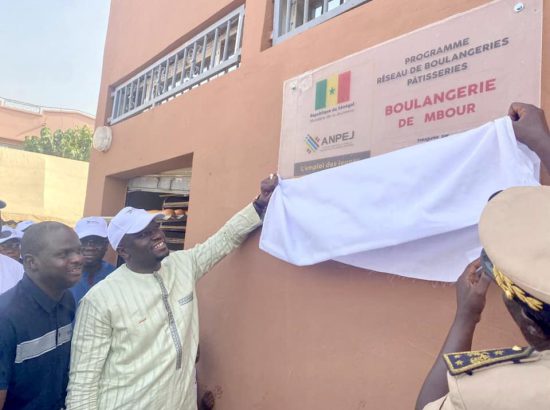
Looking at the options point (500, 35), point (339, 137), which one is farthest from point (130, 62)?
point (500, 35)

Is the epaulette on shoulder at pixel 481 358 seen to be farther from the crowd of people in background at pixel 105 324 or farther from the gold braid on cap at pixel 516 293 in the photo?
the crowd of people in background at pixel 105 324

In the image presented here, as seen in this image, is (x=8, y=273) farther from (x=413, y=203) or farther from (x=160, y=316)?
(x=413, y=203)

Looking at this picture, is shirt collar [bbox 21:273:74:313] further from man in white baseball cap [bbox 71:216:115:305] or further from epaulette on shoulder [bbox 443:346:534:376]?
epaulette on shoulder [bbox 443:346:534:376]

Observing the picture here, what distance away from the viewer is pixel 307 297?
2.00m

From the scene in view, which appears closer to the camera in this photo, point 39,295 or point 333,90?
point 39,295

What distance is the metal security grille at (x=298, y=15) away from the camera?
90.7 inches

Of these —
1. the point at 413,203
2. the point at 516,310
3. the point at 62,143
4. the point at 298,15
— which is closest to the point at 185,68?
the point at 298,15

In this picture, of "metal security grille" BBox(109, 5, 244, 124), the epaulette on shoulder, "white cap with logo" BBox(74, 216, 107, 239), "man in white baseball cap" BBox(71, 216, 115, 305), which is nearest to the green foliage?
"metal security grille" BBox(109, 5, 244, 124)

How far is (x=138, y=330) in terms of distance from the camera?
6.32 feet

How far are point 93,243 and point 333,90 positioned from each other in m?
2.18

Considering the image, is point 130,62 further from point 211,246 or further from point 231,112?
point 211,246

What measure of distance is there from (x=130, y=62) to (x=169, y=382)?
382cm

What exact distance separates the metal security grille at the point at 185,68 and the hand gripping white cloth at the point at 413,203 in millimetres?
1663

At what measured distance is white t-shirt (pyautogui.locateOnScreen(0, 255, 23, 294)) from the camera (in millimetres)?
2348
